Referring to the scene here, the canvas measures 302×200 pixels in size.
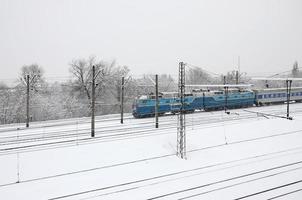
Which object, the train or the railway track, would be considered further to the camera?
the train

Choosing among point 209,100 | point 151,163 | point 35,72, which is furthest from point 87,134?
point 35,72

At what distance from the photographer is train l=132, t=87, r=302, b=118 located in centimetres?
3578

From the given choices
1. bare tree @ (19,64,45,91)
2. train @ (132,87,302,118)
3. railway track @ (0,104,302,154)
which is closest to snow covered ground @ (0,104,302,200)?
railway track @ (0,104,302,154)

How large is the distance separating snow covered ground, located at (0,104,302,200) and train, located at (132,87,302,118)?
7134 mm

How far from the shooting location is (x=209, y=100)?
40344 mm

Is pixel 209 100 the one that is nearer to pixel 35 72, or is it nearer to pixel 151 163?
pixel 151 163

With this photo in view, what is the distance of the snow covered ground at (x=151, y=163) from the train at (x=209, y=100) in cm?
713

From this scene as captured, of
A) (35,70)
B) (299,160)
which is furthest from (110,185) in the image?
(35,70)

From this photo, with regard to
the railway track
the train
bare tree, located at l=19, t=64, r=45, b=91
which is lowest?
the railway track

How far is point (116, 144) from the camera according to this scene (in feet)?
72.4

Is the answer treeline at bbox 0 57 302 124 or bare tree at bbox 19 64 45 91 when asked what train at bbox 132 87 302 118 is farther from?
bare tree at bbox 19 64 45 91

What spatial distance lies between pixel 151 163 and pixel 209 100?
930 inches

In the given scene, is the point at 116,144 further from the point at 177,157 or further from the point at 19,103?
the point at 19,103

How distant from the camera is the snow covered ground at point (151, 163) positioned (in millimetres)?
14398
